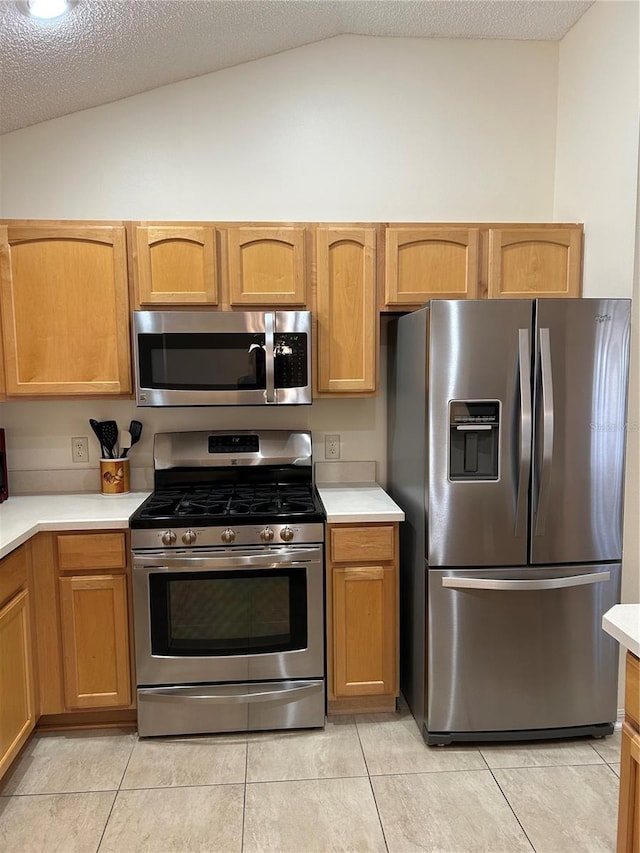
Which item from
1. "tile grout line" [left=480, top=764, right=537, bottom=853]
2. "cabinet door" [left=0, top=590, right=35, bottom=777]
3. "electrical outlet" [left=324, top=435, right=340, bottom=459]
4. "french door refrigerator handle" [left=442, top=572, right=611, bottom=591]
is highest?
"electrical outlet" [left=324, top=435, right=340, bottom=459]

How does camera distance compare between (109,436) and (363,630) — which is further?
(109,436)

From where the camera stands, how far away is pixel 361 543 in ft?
8.00

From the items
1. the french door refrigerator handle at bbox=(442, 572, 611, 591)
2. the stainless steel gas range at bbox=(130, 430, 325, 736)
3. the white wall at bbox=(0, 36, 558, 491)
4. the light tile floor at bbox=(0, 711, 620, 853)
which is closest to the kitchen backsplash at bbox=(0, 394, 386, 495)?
the white wall at bbox=(0, 36, 558, 491)

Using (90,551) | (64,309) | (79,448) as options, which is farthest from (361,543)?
(64,309)

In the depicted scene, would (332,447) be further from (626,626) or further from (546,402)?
(626,626)

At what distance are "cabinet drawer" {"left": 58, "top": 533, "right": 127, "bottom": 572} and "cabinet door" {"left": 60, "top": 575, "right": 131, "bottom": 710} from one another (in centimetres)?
6

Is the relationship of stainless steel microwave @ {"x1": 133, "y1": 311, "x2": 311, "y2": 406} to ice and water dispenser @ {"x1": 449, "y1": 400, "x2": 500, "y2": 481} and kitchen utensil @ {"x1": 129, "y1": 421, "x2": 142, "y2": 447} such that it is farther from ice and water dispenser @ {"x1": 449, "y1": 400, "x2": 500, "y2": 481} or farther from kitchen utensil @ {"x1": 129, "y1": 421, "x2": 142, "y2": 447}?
ice and water dispenser @ {"x1": 449, "y1": 400, "x2": 500, "y2": 481}

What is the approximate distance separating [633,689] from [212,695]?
5.59 feet

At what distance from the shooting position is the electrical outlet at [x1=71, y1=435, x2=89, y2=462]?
9.48 ft

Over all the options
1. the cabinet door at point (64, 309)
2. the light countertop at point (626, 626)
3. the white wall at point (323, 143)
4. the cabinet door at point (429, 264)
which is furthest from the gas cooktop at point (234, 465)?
the light countertop at point (626, 626)

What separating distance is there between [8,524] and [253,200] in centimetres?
183

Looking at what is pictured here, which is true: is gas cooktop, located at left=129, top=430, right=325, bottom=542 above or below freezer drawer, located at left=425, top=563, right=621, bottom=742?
above

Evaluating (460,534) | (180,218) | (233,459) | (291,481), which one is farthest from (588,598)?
(180,218)

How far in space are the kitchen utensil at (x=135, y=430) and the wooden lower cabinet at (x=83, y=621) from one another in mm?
627
